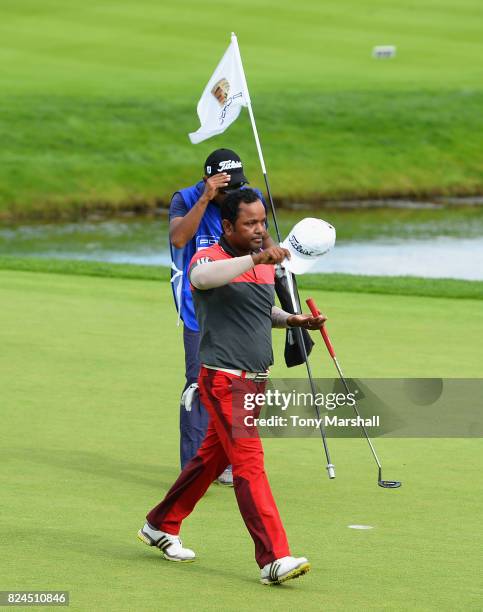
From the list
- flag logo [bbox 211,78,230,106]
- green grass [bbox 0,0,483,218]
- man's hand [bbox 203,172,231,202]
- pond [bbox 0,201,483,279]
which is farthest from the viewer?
green grass [bbox 0,0,483,218]

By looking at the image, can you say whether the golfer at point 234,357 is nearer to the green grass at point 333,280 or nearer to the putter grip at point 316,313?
the putter grip at point 316,313

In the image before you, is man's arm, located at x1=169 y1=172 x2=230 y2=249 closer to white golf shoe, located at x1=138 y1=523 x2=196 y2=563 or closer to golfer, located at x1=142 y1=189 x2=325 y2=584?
golfer, located at x1=142 y1=189 x2=325 y2=584

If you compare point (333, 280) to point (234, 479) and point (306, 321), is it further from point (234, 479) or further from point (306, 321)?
point (234, 479)

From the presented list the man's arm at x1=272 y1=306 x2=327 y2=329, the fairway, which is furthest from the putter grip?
the fairway

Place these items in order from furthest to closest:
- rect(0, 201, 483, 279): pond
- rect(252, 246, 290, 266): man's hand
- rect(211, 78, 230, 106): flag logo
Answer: rect(0, 201, 483, 279): pond
rect(211, 78, 230, 106): flag logo
rect(252, 246, 290, 266): man's hand

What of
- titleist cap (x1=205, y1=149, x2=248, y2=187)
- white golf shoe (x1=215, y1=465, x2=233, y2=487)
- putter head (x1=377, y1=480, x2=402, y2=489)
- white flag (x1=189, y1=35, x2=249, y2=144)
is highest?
white flag (x1=189, y1=35, x2=249, y2=144)

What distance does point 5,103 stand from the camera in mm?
30828

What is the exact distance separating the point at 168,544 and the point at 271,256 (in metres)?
1.36

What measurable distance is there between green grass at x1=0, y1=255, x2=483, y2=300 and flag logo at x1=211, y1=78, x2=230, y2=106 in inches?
247

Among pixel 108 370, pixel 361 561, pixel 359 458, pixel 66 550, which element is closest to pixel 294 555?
pixel 361 561

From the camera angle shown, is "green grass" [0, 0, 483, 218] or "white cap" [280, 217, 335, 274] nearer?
"white cap" [280, 217, 335, 274]

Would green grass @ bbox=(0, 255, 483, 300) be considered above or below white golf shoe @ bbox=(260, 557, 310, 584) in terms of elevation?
above

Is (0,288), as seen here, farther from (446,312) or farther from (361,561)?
Result: (361,561)

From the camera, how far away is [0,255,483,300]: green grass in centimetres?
1429
